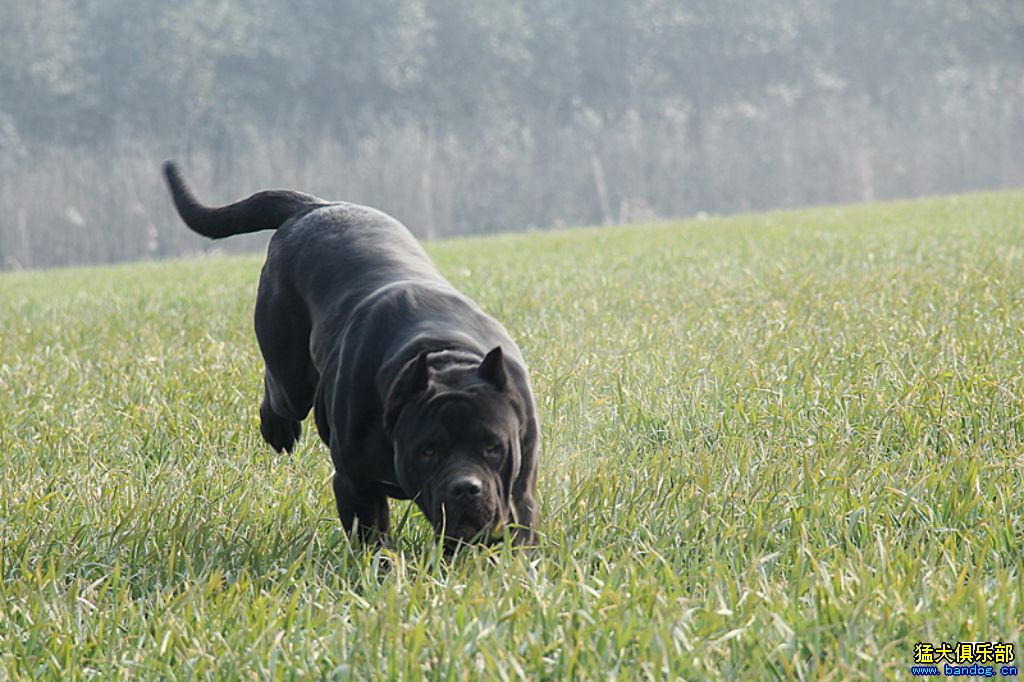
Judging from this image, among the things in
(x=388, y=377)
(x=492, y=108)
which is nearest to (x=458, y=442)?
(x=388, y=377)

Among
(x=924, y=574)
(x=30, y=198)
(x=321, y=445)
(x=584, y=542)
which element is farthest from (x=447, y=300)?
(x=30, y=198)

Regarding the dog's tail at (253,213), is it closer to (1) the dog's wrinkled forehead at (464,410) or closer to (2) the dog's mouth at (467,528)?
(1) the dog's wrinkled forehead at (464,410)

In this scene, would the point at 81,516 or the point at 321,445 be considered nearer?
the point at 81,516

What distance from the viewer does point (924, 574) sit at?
2.66 m

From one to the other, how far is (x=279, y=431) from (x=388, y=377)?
56.7 inches

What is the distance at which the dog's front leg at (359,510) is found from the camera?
131 inches

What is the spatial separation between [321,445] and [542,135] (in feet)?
138

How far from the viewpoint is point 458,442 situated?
2.99 m

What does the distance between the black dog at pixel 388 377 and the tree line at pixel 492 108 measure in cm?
3404

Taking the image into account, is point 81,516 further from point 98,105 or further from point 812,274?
point 98,105

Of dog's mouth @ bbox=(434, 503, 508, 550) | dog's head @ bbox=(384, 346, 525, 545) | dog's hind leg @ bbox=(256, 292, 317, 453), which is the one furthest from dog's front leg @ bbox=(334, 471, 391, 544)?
dog's hind leg @ bbox=(256, 292, 317, 453)

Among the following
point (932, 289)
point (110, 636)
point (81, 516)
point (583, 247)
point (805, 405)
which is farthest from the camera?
point (583, 247)

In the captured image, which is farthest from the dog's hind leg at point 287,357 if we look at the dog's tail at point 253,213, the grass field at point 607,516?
the dog's tail at point 253,213

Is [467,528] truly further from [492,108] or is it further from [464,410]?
[492,108]
